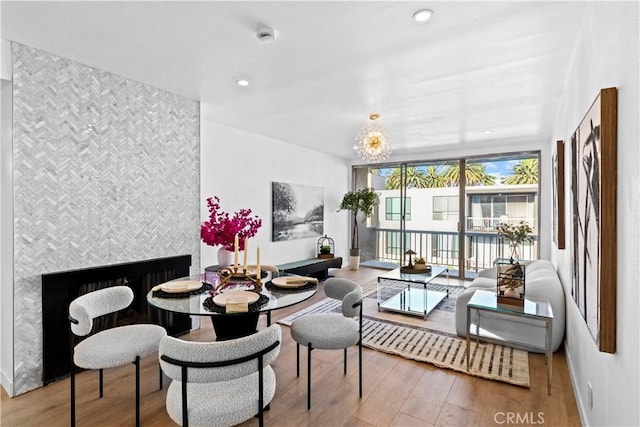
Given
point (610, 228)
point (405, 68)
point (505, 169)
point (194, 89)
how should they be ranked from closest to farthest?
point (610, 228) < point (405, 68) < point (194, 89) < point (505, 169)

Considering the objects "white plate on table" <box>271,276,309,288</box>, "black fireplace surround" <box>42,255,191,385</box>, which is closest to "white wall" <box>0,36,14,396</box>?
"black fireplace surround" <box>42,255,191,385</box>

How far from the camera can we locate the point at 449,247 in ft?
22.7

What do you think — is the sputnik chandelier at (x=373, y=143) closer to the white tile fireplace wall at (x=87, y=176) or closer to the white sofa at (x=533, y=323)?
the white sofa at (x=533, y=323)

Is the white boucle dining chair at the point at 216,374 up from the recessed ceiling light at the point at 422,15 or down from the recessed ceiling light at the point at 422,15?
down

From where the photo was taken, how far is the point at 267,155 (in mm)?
5621

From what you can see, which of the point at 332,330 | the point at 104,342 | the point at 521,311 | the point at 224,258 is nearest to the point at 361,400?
the point at 332,330

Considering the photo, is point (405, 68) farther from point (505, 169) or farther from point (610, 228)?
point (505, 169)

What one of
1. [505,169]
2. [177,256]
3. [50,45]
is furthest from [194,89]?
[505,169]

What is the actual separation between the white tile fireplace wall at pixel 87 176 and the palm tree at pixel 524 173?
18.3ft

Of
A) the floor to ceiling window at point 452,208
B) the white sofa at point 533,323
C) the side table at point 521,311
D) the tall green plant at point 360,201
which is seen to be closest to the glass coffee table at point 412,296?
the white sofa at point 533,323

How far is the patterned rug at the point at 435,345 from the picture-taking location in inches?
108

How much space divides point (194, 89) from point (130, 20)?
1242 millimetres

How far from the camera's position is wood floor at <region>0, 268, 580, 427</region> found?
2.12 meters

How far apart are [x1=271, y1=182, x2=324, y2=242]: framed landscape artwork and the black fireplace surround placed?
238 centimetres
